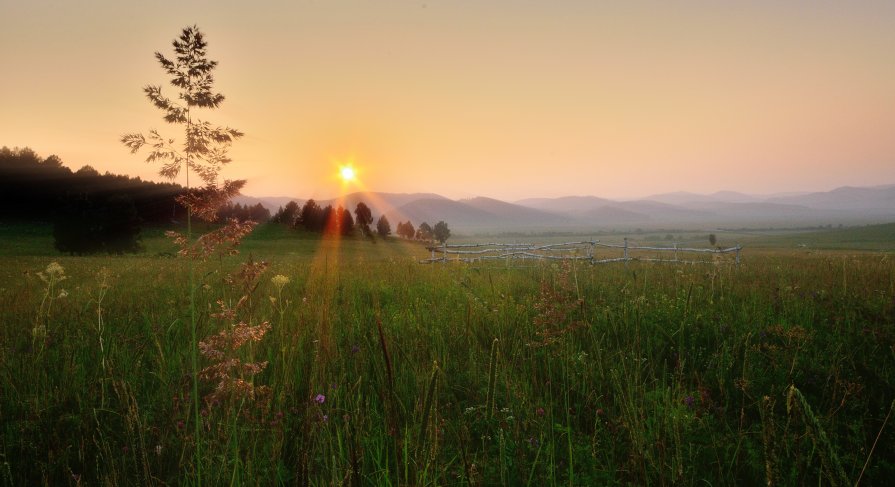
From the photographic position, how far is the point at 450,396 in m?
3.46

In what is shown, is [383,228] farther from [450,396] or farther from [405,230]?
[450,396]

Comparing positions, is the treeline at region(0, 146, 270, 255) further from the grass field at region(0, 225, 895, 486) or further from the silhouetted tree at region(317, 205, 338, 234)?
the grass field at region(0, 225, 895, 486)

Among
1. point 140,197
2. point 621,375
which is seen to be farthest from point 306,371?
point 140,197

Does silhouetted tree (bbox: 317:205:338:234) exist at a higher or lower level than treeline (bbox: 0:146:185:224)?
lower

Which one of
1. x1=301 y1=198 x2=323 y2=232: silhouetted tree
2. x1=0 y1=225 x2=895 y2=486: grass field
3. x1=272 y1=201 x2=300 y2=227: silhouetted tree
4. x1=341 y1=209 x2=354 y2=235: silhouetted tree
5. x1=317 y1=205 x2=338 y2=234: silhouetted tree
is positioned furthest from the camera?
x1=272 y1=201 x2=300 y2=227: silhouetted tree

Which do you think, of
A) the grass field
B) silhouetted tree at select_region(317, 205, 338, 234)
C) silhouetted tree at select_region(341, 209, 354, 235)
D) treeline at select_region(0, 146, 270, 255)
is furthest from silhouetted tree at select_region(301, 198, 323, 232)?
the grass field

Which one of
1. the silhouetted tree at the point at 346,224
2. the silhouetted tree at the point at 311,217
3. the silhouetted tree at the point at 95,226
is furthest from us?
the silhouetted tree at the point at 346,224

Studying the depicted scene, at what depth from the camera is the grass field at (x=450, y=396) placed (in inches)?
84.8

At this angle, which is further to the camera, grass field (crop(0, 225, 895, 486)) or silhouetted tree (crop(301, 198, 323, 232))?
silhouetted tree (crop(301, 198, 323, 232))

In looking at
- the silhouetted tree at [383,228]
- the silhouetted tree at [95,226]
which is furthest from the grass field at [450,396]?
the silhouetted tree at [383,228]

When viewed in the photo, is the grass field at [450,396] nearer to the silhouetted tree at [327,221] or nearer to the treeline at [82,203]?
the treeline at [82,203]

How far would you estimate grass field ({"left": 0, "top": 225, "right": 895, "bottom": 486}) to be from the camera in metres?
2.15

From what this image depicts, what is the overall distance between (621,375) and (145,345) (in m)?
4.45

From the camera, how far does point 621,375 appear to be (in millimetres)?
3834
